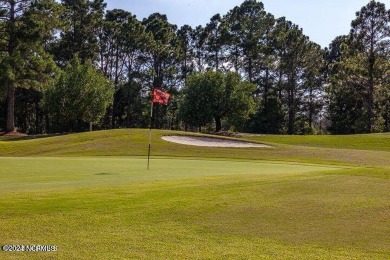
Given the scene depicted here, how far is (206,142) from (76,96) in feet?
72.2

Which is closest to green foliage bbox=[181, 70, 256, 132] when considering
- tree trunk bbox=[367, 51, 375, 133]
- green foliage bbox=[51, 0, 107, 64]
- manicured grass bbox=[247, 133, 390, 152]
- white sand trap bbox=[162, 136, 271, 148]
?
manicured grass bbox=[247, 133, 390, 152]

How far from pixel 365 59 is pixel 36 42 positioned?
44.0m

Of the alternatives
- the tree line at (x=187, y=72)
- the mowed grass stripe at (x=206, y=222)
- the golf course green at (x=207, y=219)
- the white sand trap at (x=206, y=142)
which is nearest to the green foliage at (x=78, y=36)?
the tree line at (x=187, y=72)

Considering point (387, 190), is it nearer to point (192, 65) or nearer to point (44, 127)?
point (44, 127)

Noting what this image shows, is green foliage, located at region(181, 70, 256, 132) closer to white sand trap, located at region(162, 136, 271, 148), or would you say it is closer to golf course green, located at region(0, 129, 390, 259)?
white sand trap, located at region(162, 136, 271, 148)

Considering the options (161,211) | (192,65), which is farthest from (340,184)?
(192,65)

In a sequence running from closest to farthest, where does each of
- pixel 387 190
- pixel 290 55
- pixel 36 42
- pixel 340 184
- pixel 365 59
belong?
1. pixel 387 190
2. pixel 340 184
3. pixel 36 42
4. pixel 365 59
5. pixel 290 55

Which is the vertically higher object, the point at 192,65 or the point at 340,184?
the point at 192,65

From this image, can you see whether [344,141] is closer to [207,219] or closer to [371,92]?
[371,92]

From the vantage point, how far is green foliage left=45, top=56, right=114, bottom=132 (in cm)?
5206

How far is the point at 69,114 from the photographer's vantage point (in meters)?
52.7

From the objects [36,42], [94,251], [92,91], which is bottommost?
[94,251]

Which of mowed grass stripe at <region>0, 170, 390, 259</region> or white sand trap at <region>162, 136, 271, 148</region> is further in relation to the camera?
white sand trap at <region>162, 136, 271, 148</region>

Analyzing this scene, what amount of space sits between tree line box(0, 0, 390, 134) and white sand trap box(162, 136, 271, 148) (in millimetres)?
18717
